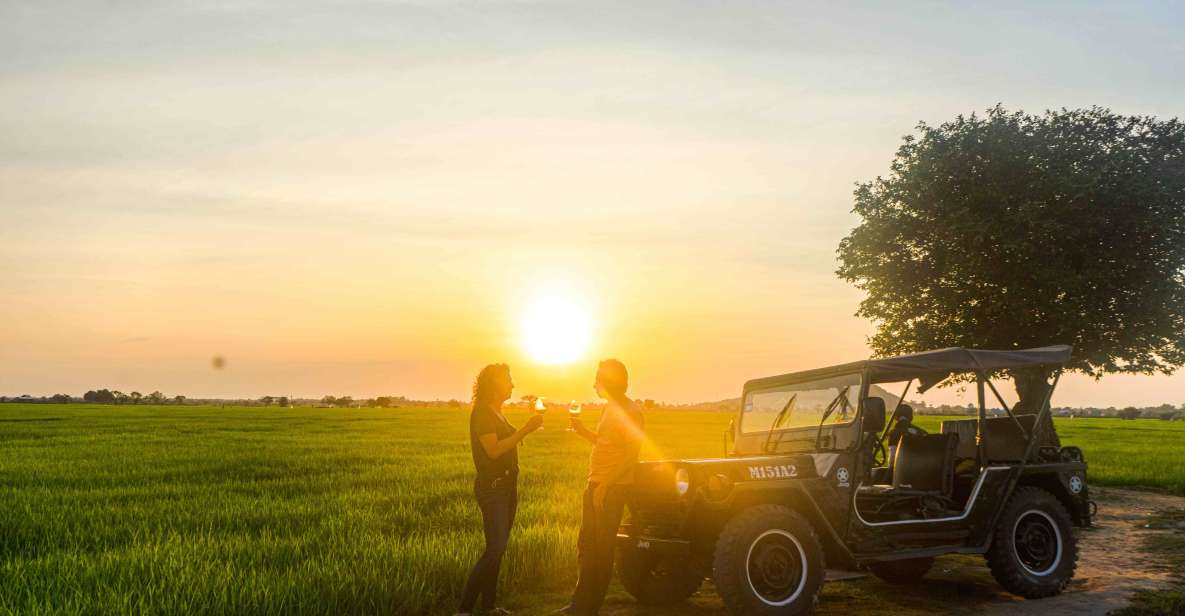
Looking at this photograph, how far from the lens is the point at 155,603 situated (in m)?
7.75

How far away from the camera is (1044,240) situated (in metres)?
21.2

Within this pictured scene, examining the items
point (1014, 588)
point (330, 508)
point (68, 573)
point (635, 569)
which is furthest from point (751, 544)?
point (330, 508)

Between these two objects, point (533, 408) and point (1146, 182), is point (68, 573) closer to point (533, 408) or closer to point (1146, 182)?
point (533, 408)

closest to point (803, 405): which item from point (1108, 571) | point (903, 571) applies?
point (903, 571)

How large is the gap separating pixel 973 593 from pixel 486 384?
603cm

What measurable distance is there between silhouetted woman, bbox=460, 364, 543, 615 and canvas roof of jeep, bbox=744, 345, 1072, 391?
3.33m

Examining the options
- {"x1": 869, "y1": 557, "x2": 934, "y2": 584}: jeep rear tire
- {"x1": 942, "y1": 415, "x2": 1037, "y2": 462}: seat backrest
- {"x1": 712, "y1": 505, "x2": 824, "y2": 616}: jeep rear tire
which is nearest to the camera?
{"x1": 712, "y1": 505, "x2": 824, "y2": 616}: jeep rear tire

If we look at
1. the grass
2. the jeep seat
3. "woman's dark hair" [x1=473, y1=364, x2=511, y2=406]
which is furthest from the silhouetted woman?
the jeep seat

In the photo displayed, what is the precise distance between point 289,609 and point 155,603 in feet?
3.83

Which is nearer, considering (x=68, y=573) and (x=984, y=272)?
(x=68, y=573)

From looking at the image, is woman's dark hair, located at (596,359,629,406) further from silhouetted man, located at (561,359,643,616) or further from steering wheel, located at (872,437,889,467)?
steering wheel, located at (872,437,889,467)

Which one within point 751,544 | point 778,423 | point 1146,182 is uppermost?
point 1146,182

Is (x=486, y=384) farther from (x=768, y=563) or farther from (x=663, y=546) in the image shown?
(x=768, y=563)

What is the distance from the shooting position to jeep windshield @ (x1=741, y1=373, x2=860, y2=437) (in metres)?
9.20
